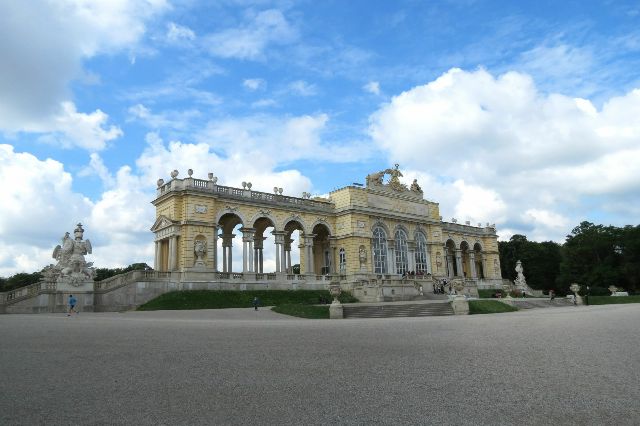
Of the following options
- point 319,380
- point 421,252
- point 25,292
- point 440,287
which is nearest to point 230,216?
point 25,292

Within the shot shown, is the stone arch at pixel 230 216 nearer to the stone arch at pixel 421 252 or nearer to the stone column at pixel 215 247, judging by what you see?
the stone column at pixel 215 247

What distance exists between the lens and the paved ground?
→ 6.23 meters

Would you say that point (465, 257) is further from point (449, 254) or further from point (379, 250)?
point (379, 250)

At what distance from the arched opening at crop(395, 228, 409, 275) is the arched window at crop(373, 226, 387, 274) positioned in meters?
1.92

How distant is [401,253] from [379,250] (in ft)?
12.0

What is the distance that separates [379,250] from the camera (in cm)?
5203

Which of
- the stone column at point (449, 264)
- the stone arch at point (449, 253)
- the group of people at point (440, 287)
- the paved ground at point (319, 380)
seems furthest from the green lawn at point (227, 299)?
the stone arch at point (449, 253)

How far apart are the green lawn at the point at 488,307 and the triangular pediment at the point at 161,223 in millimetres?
23728

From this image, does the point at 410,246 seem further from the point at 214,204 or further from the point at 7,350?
the point at 7,350

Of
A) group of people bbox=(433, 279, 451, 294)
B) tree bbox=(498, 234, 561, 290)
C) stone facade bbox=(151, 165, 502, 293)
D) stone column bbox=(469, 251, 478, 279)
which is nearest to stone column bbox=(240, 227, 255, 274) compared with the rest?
stone facade bbox=(151, 165, 502, 293)

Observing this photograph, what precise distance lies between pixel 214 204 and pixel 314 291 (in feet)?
37.8

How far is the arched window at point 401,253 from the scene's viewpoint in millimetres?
53906

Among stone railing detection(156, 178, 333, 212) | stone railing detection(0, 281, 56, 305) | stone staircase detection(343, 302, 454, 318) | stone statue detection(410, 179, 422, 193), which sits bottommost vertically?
stone staircase detection(343, 302, 454, 318)

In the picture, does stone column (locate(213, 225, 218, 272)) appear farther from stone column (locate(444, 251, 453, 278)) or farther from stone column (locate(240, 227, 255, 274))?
stone column (locate(444, 251, 453, 278))
